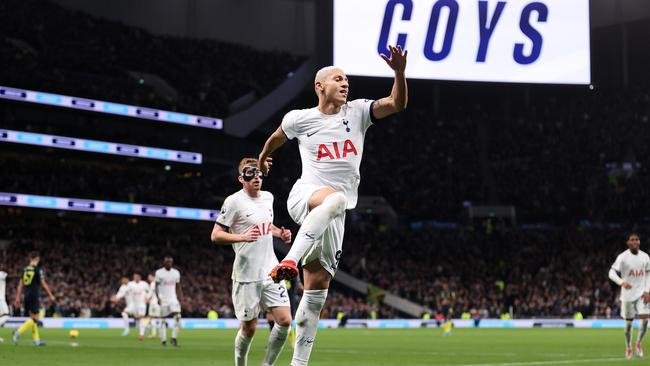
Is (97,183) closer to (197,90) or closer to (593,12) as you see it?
(197,90)

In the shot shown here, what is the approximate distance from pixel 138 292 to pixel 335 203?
26101 millimetres

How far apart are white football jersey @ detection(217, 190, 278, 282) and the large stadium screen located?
2041cm

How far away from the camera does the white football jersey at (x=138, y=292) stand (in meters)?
32.6

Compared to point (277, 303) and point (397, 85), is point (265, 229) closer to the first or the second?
point (277, 303)

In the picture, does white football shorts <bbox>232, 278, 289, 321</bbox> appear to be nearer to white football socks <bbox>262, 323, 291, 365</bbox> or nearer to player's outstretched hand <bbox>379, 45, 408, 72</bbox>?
white football socks <bbox>262, 323, 291, 365</bbox>

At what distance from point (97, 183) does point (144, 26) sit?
66.2 feet

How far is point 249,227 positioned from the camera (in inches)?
494

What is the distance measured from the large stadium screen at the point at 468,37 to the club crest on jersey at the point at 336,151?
78.9ft

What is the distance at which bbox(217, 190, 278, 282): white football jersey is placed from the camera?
1243cm

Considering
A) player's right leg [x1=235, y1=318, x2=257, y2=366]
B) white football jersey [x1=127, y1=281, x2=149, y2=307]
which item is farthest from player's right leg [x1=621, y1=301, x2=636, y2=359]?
white football jersey [x1=127, y1=281, x2=149, y2=307]

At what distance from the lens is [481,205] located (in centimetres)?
7044

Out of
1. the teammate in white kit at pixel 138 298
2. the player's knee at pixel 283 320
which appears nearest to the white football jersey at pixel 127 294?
the teammate in white kit at pixel 138 298

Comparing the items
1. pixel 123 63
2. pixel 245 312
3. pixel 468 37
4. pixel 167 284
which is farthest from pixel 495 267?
pixel 245 312

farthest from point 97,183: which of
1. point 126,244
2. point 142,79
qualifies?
point 142,79
